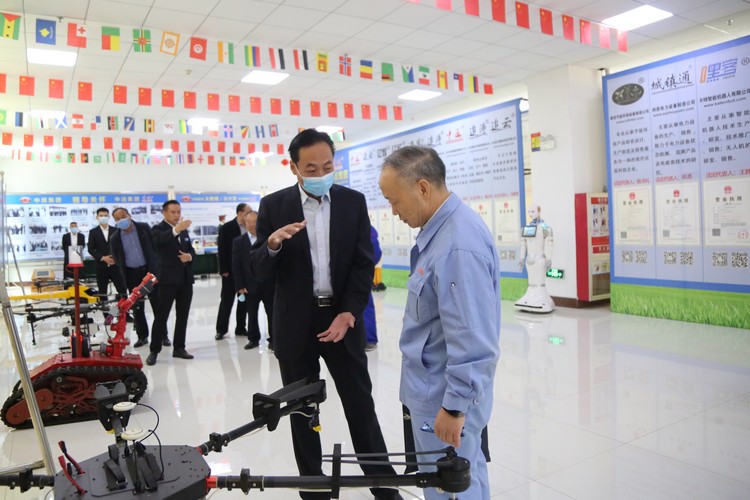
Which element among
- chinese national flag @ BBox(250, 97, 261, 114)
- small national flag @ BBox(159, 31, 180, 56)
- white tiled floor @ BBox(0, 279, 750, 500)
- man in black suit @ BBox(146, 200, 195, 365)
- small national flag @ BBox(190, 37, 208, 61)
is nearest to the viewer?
white tiled floor @ BBox(0, 279, 750, 500)

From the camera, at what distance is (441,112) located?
1039 centimetres

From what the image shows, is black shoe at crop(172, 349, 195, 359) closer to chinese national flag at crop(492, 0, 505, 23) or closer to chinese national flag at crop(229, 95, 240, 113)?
chinese national flag at crop(229, 95, 240, 113)

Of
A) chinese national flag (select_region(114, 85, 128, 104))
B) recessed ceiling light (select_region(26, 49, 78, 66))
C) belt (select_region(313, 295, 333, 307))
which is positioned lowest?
belt (select_region(313, 295, 333, 307))

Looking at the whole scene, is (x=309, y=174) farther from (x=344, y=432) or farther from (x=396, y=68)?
(x=396, y=68)

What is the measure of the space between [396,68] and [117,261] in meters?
4.67

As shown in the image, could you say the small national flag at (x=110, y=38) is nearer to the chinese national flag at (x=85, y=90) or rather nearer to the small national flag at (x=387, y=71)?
the chinese national flag at (x=85, y=90)

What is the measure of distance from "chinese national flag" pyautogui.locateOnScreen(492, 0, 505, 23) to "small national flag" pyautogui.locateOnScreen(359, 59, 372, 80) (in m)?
Result: 2.40

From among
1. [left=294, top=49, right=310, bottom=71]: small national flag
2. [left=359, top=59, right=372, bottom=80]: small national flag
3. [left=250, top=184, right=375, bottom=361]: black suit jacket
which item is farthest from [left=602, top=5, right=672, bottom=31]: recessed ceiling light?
[left=250, top=184, right=375, bottom=361]: black suit jacket

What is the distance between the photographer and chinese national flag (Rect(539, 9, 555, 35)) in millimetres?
5355

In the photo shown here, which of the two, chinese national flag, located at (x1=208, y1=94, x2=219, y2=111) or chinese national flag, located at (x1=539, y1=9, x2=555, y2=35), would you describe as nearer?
chinese national flag, located at (x1=539, y1=9, x2=555, y2=35)

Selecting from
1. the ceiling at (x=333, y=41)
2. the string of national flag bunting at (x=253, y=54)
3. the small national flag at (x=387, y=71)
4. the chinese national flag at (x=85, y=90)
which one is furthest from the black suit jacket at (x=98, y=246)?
the small national flag at (x=387, y=71)

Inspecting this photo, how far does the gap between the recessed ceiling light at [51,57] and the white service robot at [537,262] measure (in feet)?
21.0

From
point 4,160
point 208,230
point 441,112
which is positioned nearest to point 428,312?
point 441,112

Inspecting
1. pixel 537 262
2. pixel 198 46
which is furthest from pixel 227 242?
pixel 537 262
